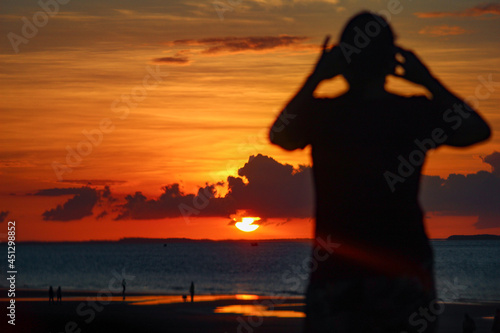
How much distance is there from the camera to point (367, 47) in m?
Answer: 3.39

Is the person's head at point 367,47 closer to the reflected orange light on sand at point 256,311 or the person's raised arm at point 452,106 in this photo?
the person's raised arm at point 452,106

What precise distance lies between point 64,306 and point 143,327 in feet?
51.3

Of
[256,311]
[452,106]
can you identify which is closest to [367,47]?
[452,106]

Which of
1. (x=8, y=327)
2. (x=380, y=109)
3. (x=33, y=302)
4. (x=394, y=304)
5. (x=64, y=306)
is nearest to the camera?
(x=394, y=304)

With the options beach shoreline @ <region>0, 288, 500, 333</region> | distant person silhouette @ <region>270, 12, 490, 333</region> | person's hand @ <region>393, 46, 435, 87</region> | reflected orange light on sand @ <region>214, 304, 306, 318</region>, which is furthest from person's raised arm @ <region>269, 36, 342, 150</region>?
reflected orange light on sand @ <region>214, 304, 306, 318</region>

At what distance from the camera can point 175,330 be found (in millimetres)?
34062

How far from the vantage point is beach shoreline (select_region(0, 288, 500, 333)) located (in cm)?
3447

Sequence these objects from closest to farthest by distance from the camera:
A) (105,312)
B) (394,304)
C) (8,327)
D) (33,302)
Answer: (394,304), (8,327), (105,312), (33,302)

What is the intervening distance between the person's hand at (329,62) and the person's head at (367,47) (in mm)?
32

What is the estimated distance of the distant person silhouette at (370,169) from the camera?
10.5ft

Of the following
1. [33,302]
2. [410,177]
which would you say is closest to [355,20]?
[410,177]

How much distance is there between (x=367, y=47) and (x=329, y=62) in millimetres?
201

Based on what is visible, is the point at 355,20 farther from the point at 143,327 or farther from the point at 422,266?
the point at 143,327

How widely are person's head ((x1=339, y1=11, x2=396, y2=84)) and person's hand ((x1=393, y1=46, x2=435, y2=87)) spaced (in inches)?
1.8
